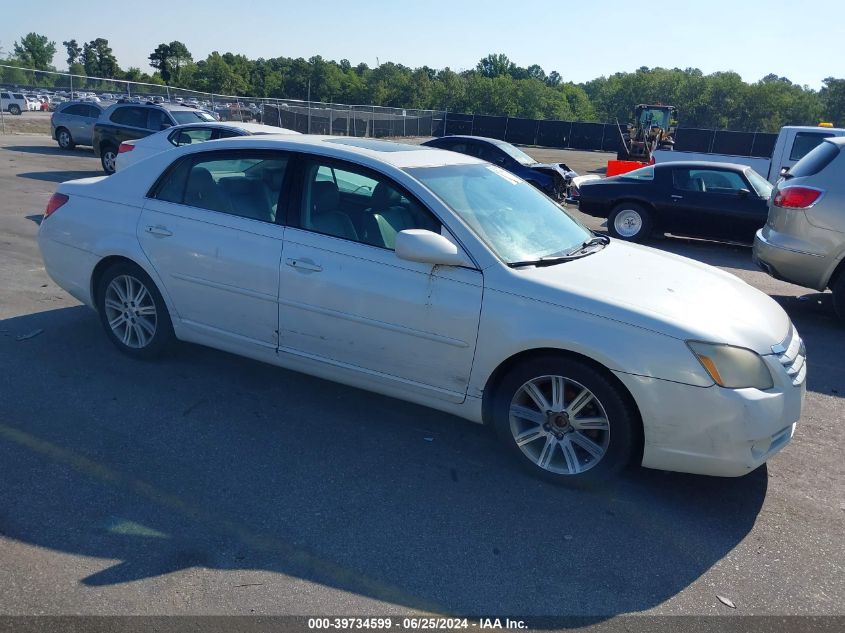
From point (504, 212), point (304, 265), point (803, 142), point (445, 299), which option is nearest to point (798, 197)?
point (504, 212)

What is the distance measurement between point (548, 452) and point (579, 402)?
0.34m

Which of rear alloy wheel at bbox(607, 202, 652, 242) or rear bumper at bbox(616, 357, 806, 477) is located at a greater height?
rear bumper at bbox(616, 357, 806, 477)

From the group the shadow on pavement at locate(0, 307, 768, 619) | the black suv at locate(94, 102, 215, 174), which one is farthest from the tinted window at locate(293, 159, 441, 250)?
the black suv at locate(94, 102, 215, 174)

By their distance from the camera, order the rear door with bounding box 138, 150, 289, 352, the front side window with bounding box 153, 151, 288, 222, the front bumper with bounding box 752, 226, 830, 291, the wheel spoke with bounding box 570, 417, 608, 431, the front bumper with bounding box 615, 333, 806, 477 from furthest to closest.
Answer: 1. the front bumper with bounding box 752, 226, 830, 291
2. the front side window with bounding box 153, 151, 288, 222
3. the rear door with bounding box 138, 150, 289, 352
4. the wheel spoke with bounding box 570, 417, 608, 431
5. the front bumper with bounding box 615, 333, 806, 477

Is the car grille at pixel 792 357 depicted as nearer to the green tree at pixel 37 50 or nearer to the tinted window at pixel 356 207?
the tinted window at pixel 356 207

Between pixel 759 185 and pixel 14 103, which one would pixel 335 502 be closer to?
pixel 759 185

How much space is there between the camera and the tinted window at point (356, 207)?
4.19 meters

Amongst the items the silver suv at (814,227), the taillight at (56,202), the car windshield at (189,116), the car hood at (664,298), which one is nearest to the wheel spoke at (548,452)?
the car hood at (664,298)

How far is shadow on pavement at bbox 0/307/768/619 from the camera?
121 inches

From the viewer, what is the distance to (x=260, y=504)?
354cm

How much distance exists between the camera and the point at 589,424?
3729 millimetres

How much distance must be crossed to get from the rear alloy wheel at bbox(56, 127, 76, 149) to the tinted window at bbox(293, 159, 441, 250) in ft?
66.7

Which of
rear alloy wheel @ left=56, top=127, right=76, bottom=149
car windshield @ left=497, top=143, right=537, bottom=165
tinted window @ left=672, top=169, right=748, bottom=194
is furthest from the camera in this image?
rear alloy wheel @ left=56, top=127, right=76, bottom=149

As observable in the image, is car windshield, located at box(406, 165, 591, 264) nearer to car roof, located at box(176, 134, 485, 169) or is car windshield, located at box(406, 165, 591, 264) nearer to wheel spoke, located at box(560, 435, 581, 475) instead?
car roof, located at box(176, 134, 485, 169)
